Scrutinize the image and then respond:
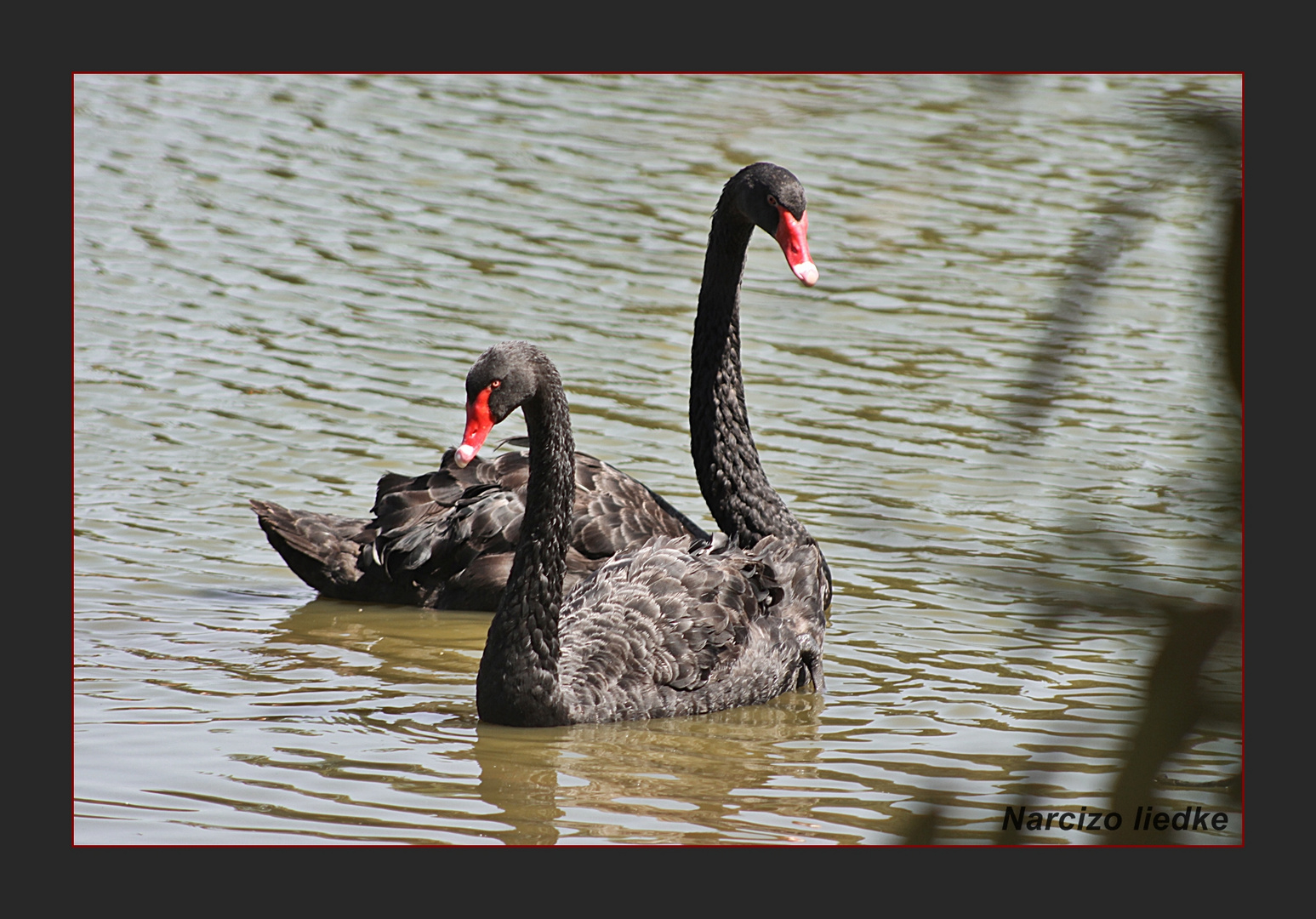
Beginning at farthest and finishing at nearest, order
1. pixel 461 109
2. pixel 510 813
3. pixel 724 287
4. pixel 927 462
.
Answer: pixel 461 109, pixel 927 462, pixel 724 287, pixel 510 813

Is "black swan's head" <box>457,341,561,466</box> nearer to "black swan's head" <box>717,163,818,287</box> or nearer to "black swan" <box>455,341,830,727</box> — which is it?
"black swan" <box>455,341,830,727</box>

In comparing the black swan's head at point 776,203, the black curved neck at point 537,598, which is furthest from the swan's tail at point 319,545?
the black swan's head at point 776,203

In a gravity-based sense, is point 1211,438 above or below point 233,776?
Answer: above

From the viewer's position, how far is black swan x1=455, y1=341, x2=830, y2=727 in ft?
17.9

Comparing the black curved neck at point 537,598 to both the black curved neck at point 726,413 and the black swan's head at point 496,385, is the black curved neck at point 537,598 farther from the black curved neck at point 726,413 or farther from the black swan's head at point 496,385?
the black curved neck at point 726,413

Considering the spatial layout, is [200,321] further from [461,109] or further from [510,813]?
[510,813]

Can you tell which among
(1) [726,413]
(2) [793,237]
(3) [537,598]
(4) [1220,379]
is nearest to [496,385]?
(3) [537,598]

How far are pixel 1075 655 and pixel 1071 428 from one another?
10.2ft

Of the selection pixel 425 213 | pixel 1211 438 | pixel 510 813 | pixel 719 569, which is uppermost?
pixel 425 213

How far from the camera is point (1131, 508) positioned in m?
7.69

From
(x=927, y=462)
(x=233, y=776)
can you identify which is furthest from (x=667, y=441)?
(x=233, y=776)

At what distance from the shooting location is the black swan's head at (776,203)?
645 centimetres

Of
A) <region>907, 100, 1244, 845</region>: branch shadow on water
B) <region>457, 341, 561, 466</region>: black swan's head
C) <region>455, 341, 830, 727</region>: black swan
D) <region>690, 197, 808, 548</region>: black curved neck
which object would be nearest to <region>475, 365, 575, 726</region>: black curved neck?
<region>455, 341, 830, 727</region>: black swan

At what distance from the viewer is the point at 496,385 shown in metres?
5.26
